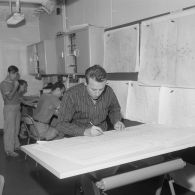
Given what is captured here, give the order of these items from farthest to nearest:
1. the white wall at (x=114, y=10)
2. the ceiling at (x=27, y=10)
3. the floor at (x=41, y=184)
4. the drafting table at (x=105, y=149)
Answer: the ceiling at (x=27, y=10), the floor at (x=41, y=184), the white wall at (x=114, y=10), the drafting table at (x=105, y=149)

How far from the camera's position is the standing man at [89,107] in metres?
2.16

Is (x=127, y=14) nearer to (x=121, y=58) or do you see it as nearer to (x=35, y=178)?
A: (x=121, y=58)

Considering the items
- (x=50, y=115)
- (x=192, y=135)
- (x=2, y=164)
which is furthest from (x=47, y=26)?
(x=192, y=135)

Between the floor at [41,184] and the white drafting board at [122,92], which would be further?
the white drafting board at [122,92]

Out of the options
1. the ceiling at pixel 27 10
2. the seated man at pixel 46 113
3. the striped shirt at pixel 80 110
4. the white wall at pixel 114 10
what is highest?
the ceiling at pixel 27 10

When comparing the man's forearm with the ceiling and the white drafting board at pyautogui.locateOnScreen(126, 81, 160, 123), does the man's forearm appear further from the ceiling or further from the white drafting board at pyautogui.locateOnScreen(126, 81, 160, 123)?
the ceiling

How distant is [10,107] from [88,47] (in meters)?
1.77

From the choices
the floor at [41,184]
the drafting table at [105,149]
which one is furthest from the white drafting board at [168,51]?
the floor at [41,184]

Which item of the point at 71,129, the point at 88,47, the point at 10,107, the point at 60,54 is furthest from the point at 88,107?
the point at 10,107

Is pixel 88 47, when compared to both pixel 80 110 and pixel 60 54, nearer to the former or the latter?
pixel 60 54

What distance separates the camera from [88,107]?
235 centimetres

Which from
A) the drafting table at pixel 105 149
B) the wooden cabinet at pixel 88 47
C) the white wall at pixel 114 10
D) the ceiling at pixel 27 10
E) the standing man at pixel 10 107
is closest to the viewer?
the drafting table at pixel 105 149

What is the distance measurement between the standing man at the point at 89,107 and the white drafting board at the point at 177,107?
0.43m

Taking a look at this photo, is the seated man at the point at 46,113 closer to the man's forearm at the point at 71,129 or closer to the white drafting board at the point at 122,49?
the white drafting board at the point at 122,49
